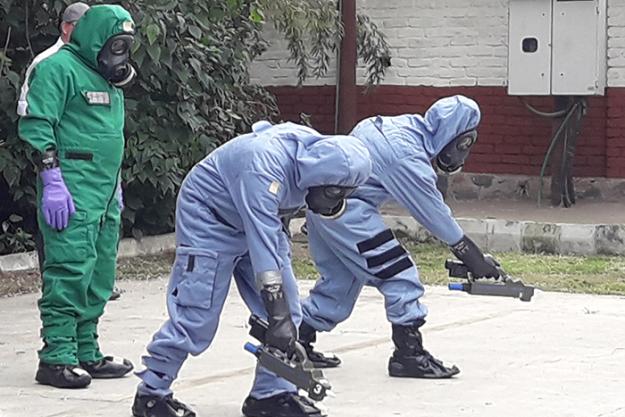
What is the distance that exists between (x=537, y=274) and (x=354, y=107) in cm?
425

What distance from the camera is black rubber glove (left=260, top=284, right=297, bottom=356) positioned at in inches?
216

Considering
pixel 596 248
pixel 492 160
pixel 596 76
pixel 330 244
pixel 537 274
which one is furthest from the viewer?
pixel 492 160

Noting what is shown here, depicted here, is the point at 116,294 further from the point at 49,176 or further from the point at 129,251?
the point at 49,176

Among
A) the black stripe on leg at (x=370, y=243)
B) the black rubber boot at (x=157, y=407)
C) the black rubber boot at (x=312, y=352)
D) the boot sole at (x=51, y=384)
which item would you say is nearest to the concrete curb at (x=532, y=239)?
the black rubber boot at (x=312, y=352)

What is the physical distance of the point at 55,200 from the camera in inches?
257

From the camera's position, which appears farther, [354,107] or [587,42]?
[354,107]

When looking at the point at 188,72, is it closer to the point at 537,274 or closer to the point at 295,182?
the point at 537,274

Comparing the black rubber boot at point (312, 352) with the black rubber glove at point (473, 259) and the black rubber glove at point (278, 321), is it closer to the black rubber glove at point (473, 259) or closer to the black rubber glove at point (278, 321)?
the black rubber glove at point (473, 259)

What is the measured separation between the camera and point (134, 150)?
36.4ft

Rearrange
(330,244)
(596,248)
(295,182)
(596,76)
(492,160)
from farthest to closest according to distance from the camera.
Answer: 1. (492,160)
2. (596,76)
3. (596,248)
4. (330,244)
5. (295,182)

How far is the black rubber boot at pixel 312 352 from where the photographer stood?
731 centimetres

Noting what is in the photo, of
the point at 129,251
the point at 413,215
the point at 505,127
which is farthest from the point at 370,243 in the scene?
the point at 505,127

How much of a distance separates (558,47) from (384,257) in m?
6.77

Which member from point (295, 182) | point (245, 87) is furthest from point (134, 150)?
point (295, 182)
